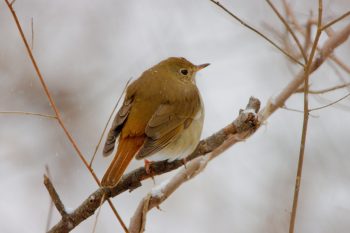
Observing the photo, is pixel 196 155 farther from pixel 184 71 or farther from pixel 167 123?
pixel 184 71

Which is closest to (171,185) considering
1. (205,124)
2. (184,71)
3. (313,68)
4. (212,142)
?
(212,142)

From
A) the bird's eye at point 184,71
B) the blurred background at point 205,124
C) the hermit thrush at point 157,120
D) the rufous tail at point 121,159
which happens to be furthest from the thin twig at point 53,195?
the blurred background at point 205,124

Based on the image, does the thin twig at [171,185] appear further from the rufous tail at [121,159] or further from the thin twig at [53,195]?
the thin twig at [53,195]

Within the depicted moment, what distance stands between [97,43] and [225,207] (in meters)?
2.81

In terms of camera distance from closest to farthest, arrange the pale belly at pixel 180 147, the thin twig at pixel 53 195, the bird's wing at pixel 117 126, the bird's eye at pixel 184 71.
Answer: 1. the thin twig at pixel 53 195
2. the bird's wing at pixel 117 126
3. the pale belly at pixel 180 147
4. the bird's eye at pixel 184 71

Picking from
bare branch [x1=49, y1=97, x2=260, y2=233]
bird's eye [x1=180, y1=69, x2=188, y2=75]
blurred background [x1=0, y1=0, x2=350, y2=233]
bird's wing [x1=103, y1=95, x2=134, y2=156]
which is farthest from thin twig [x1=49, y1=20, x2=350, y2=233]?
blurred background [x1=0, y1=0, x2=350, y2=233]

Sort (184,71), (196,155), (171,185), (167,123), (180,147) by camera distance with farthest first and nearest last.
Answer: (184,71)
(167,123)
(180,147)
(196,155)
(171,185)

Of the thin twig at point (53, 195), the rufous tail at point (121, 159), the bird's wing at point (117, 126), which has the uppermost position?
the bird's wing at point (117, 126)

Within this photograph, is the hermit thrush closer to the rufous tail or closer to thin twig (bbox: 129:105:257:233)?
the rufous tail

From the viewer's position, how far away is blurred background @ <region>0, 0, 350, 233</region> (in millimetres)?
5527

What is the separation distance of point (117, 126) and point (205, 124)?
2.81 metres

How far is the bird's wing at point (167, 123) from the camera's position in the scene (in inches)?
144

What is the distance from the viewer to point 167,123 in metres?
3.93

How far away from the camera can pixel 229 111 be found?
6.82 m
